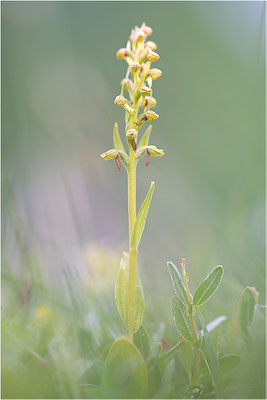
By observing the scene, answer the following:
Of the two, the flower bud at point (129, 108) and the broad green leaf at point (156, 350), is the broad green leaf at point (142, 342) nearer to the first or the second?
the broad green leaf at point (156, 350)

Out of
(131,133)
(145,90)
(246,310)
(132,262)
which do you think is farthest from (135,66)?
(246,310)

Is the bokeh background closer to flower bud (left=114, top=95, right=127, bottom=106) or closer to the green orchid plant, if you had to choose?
the green orchid plant

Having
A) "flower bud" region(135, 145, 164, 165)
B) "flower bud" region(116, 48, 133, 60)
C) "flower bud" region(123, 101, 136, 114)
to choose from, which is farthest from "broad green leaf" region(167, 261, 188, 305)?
"flower bud" region(116, 48, 133, 60)

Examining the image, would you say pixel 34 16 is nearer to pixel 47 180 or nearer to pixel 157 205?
pixel 47 180

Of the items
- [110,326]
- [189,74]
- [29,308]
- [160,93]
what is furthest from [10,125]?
[110,326]

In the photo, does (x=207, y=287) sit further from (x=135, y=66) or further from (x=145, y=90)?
(x=135, y=66)
